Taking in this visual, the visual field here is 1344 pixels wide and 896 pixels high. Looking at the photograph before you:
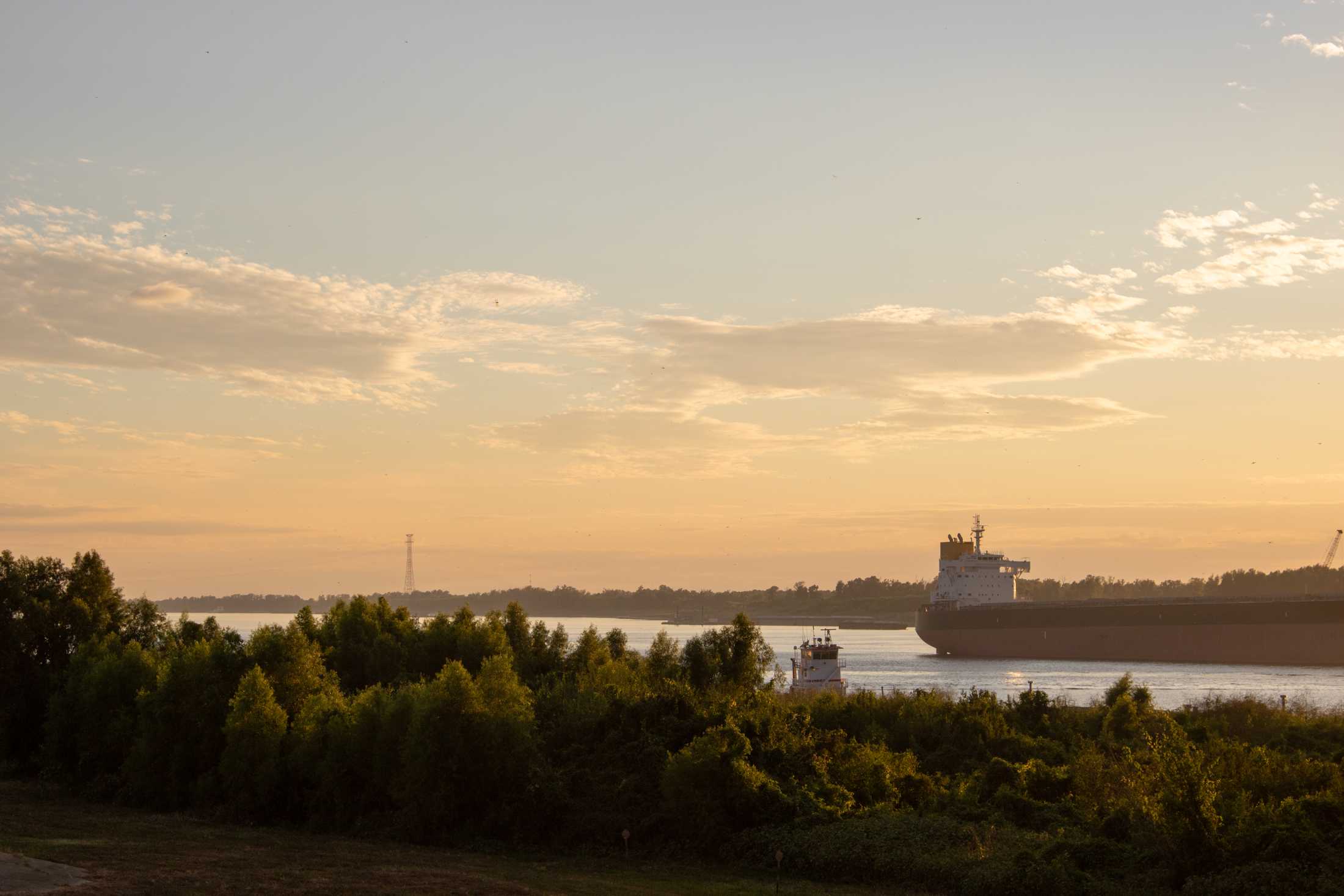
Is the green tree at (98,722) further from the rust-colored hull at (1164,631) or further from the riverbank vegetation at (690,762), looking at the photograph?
the rust-colored hull at (1164,631)

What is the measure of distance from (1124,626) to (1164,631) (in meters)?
5.07

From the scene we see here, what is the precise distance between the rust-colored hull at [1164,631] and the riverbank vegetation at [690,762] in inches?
3406

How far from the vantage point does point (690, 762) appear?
111 ft

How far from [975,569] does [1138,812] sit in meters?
142

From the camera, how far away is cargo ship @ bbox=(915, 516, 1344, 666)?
13162 centimetres

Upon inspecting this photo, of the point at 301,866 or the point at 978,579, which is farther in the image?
A: the point at 978,579

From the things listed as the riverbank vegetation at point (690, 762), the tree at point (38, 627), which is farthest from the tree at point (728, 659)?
the tree at point (38, 627)

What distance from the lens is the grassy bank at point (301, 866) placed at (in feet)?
84.3

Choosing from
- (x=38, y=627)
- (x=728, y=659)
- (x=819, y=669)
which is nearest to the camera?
(x=728, y=659)

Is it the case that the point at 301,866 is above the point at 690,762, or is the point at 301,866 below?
below

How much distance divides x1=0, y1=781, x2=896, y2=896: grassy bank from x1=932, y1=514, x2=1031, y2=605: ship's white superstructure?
140m

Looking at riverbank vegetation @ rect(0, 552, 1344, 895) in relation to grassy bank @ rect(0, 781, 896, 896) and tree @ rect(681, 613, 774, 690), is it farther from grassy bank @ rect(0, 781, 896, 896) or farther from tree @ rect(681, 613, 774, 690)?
grassy bank @ rect(0, 781, 896, 896)

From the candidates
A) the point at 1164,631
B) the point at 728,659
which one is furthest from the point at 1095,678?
the point at 728,659

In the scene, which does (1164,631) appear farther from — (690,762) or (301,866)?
(301,866)
